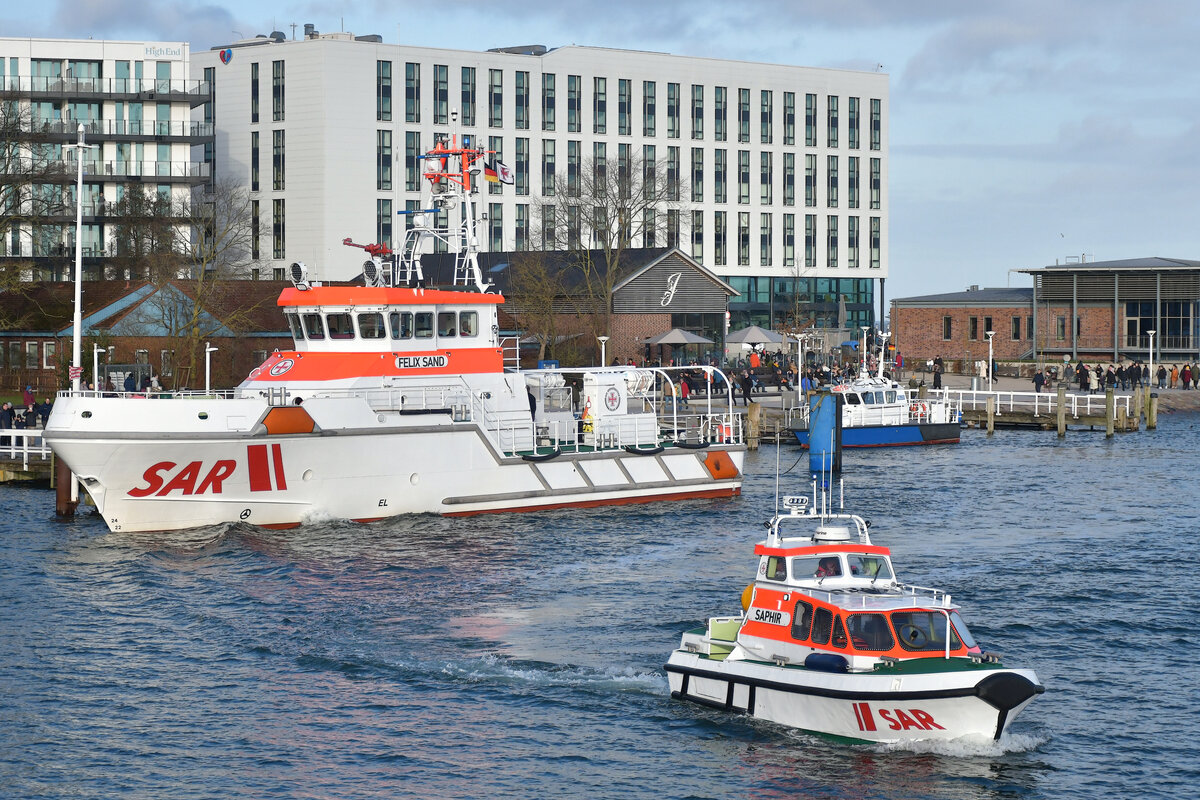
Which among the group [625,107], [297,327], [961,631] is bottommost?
[961,631]

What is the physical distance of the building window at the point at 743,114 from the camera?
4505 inches

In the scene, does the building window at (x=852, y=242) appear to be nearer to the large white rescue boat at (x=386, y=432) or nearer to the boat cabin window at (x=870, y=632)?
the large white rescue boat at (x=386, y=432)

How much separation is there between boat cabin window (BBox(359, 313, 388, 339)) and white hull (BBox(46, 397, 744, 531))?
10.2ft

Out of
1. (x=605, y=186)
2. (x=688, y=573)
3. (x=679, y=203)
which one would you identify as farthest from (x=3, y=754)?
(x=679, y=203)

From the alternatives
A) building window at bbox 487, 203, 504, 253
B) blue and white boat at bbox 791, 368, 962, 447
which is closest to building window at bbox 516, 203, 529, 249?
building window at bbox 487, 203, 504, 253

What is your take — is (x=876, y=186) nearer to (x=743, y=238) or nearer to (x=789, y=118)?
(x=789, y=118)

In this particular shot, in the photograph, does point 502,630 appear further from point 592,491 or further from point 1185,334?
point 1185,334

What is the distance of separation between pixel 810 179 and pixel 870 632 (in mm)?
101224

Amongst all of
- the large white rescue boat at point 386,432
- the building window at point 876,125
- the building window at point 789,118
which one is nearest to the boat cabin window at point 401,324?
the large white rescue boat at point 386,432

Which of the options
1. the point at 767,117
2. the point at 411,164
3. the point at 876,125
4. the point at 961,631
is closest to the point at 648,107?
the point at 767,117

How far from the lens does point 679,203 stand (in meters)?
111

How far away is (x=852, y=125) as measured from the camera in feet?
392

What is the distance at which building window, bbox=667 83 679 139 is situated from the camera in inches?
4402

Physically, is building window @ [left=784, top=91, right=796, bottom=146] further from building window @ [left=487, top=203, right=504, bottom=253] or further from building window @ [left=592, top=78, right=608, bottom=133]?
building window @ [left=487, top=203, right=504, bottom=253]
